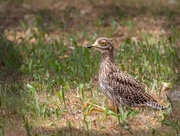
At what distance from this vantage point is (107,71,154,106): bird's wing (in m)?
6.95

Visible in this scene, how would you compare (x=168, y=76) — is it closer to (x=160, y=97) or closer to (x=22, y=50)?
(x=160, y=97)

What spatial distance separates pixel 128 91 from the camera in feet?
22.9

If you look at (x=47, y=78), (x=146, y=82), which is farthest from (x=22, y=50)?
(x=146, y=82)

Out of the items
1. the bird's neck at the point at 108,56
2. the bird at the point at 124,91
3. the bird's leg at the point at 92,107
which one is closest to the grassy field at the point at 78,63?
the bird's leg at the point at 92,107

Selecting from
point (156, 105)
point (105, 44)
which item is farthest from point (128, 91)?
point (105, 44)

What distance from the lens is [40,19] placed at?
34.4ft

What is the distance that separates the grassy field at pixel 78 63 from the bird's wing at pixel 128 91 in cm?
16

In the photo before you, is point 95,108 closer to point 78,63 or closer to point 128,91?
point 128,91

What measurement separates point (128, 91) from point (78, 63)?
5.45 feet

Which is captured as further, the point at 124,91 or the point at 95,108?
the point at 124,91

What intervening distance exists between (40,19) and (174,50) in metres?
3.05

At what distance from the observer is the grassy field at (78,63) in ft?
21.4

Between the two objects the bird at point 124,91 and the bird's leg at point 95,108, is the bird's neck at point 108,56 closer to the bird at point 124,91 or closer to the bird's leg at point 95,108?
the bird at point 124,91

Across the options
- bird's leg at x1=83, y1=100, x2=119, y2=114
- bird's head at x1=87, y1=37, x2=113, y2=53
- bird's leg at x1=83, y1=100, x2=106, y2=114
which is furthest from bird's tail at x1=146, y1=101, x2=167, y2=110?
bird's head at x1=87, y1=37, x2=113, y2=53
